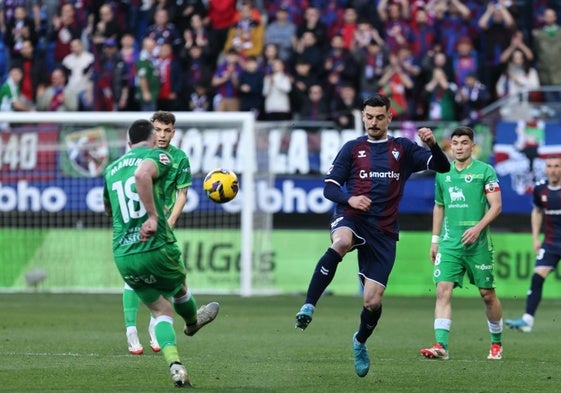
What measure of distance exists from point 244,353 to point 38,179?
1106 cm

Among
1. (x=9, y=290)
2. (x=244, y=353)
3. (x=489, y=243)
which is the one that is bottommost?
(x=9, y=290)

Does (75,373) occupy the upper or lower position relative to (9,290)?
upper

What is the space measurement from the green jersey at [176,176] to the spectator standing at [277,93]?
457 inches

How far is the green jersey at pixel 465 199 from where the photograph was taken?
43.7 ft

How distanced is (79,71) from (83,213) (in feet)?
12.0

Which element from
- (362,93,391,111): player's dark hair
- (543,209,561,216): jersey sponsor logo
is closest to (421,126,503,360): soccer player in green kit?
(362,93,391,111): player's dark hair

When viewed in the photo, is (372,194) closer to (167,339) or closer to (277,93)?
(167,339)

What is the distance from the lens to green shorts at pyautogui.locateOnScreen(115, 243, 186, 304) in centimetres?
998

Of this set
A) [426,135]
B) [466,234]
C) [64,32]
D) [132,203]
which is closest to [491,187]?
[466,234]

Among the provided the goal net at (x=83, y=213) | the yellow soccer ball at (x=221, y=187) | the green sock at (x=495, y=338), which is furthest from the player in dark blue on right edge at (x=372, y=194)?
the goal net at (x=83, y=213)

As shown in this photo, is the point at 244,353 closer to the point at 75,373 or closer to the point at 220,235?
the point at 75,373

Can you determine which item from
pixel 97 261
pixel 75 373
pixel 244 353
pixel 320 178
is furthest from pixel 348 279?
pixel 75 373

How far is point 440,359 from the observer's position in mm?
12812

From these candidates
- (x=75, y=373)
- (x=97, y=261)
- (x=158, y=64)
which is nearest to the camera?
(x=75, y=373)
